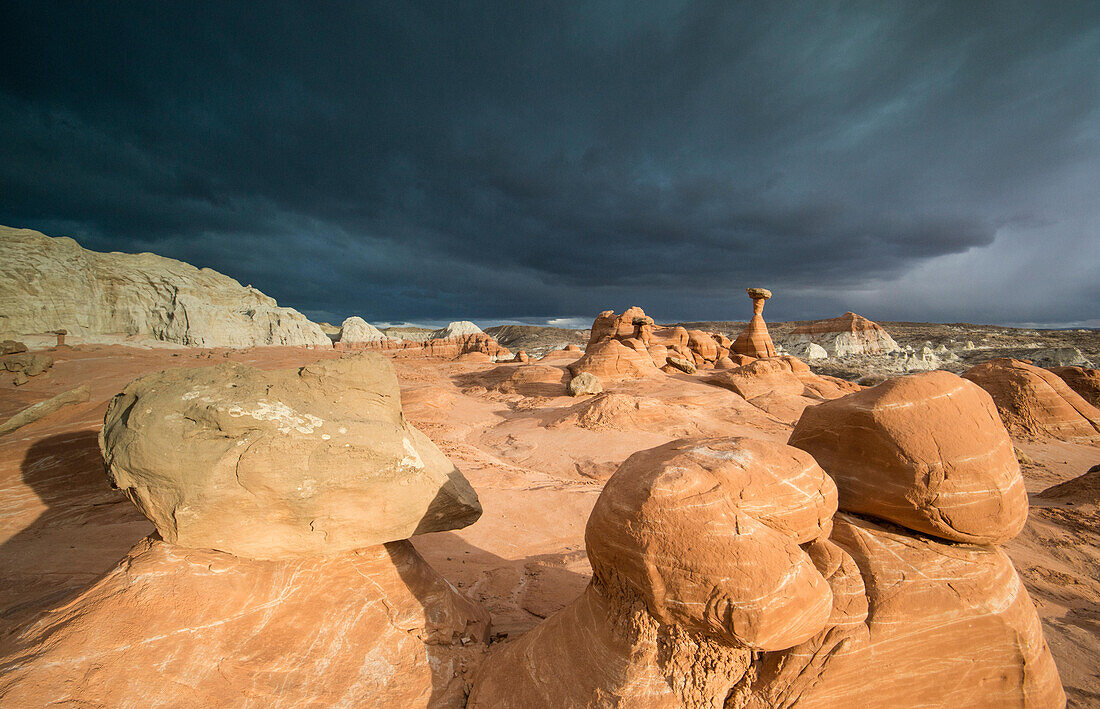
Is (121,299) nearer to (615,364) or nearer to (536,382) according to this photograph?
(536,382)

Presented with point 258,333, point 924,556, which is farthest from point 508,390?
point 258,333

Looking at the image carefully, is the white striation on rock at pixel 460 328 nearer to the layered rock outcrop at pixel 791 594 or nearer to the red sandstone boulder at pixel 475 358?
the red sandstone boulder at pixel 475 358

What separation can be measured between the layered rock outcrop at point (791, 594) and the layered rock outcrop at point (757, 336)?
29.8 metres

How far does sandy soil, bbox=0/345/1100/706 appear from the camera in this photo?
3807mm

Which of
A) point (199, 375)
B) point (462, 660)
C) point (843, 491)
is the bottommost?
point (462, 660)

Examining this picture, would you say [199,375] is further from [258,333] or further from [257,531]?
→ [258,333]

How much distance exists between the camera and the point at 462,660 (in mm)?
3123

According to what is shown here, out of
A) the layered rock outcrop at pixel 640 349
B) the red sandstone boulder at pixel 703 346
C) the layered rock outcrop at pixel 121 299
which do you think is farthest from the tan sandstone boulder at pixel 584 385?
the layered rock outcrop at pixel 121 299

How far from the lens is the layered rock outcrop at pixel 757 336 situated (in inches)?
1183

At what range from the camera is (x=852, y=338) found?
159 ft

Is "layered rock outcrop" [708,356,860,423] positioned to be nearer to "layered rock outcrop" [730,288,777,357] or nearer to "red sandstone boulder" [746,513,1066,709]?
"layered rock outcrop" [730,288,777,357]

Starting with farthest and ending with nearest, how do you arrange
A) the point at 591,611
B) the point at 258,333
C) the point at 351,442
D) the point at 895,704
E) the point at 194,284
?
the point at 258,333
the point at 194,284
the point at 351,442
the point at 591,611
the point at 895,704

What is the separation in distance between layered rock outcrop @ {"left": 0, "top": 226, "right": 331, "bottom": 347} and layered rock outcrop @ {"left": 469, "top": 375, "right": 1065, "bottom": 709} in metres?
36.7

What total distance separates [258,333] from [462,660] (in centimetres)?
4718
